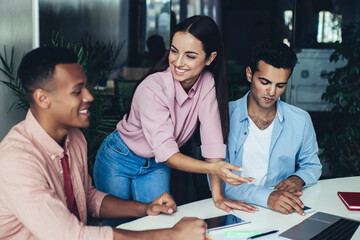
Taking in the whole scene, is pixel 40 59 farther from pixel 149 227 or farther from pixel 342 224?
pixel 342 224

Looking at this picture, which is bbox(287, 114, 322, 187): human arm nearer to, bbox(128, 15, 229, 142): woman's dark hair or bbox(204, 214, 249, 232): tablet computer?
bbox(128, 15, 229, 142): woman's dark hair

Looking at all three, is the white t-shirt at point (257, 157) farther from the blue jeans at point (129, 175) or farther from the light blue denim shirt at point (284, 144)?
the blue jeans at point (129, 175)

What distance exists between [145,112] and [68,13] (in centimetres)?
362

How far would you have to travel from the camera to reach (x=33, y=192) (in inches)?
48.9

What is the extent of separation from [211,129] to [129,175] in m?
0.49

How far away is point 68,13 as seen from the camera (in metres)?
5.03

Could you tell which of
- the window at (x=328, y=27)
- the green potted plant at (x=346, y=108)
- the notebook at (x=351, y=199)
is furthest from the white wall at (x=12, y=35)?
the window at (x=328, y=27)

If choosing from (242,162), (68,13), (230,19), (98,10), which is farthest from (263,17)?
(242,162)

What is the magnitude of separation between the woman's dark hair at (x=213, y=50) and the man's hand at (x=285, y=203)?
0.39m

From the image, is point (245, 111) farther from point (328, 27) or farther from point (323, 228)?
point (328, 27)

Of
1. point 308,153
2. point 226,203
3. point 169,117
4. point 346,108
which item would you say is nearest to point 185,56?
point 169,117

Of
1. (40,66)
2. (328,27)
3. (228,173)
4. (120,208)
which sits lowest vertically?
(120,208)

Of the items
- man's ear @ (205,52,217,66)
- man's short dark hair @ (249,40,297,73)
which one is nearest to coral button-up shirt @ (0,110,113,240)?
man's ear @ (205,52,217,66)

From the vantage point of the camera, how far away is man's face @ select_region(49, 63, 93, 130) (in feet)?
4.58
